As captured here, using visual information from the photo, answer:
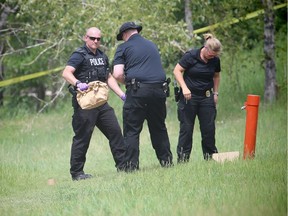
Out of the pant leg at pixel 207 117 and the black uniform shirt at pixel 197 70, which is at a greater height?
the black uniform shirt at pixel 197 70

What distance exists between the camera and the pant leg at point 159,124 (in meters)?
10.2

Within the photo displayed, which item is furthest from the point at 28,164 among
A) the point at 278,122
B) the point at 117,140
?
the point at 278,122

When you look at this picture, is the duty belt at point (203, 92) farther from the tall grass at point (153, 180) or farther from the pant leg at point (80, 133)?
the pant leg at point (80, 133)

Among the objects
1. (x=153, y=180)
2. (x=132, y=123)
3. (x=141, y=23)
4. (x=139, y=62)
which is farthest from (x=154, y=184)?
(x=141, y=23)

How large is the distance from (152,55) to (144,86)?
450mm

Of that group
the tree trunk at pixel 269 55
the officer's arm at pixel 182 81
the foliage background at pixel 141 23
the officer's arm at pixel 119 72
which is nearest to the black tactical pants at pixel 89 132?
the officer's arm at pixel 119 72

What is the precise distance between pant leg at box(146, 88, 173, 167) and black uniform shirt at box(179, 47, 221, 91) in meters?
0.51

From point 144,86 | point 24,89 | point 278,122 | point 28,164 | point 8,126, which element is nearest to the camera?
point 144,86

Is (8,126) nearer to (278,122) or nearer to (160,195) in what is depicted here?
(278,122)

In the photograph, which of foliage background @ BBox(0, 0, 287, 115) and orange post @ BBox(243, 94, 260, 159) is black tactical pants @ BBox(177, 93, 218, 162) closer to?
orange post @ BBox(243, 94, 260, 159)

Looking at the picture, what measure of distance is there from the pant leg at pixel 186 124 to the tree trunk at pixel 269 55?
7.29 meters

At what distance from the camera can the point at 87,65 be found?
10.4 metres

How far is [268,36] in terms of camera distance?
17.7 meters

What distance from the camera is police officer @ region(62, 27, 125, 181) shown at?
10.4m
